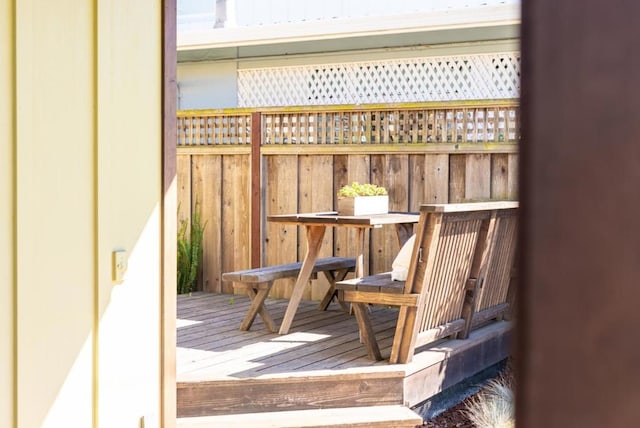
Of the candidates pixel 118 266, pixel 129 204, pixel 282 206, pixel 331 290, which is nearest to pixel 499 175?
pixel 331 290

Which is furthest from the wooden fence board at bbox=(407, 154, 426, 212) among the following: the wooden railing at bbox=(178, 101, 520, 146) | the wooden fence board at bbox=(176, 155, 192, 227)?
the wooden fence board at bbox=(176, 155, 192, 227)

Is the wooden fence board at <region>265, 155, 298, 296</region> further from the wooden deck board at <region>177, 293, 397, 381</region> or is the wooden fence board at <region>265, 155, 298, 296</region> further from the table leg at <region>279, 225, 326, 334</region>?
the table leg at <region>279, 225, 326, 334</region>

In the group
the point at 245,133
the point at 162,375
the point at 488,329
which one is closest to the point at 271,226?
the point at 245,133

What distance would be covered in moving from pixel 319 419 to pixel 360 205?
1.92 meters

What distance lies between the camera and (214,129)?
24.8 feet

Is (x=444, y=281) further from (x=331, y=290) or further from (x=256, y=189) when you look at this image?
(x=256, y=189)

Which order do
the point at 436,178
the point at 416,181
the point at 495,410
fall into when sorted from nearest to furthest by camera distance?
1. the point at 495,410
2. the point at 436,178
3. the point at 416,181

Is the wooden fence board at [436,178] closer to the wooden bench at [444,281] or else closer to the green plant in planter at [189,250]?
the wooden bench at [444,281]

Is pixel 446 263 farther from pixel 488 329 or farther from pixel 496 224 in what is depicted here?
pixel 488 329

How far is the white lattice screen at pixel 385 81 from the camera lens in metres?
8.89

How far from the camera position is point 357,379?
15.1 feet
